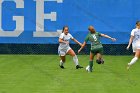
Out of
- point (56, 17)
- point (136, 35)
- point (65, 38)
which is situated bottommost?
point (65, 38)

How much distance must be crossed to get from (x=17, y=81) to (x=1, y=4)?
602 inches

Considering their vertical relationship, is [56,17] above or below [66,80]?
above

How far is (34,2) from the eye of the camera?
108ft

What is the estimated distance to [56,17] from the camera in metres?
32.5

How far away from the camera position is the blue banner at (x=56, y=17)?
1267 inches

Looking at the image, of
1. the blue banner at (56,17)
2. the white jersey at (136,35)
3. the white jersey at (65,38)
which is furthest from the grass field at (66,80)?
the blue banner at (56,17)

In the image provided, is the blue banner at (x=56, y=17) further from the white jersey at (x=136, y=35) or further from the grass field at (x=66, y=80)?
the white jersey at (x=136, y=35)

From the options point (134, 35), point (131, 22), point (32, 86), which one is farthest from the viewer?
point (131, 22)

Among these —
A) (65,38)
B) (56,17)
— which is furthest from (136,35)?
(56,17)

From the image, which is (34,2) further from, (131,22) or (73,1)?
(131,22)

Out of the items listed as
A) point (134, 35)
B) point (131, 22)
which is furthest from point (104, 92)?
point (131, 22)

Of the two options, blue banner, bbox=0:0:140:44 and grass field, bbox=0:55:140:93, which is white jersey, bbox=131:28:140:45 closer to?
grass field, bbox=0:55:140:93

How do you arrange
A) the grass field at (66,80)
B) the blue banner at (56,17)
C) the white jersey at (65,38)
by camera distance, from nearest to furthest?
the grass field at (66,80) < the white jersey at (65,38) < the blue banner at (56,17)

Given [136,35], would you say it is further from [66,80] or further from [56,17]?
[56,17]
